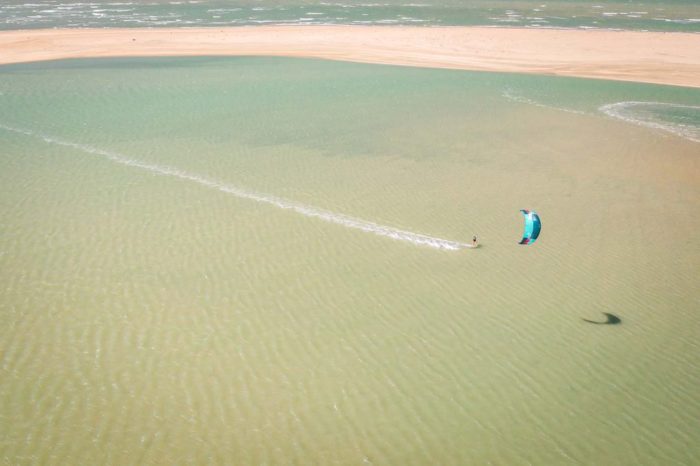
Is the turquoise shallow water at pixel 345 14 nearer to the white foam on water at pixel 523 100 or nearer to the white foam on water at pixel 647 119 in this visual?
the white foam on water at pixel 523 100

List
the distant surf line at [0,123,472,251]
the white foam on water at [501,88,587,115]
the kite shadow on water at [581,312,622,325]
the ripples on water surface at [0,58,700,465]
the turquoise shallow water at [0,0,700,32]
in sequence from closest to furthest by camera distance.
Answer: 1. the ripples on water surface at [0,58,700,465]
2. the kite shadow on water at [581,312,622,325]
3. the distant surf line at [0,123,472,251]
4. the white foam on water at [501,88,587,115]
5. the turquoise shallow water at [0,0,700,32]

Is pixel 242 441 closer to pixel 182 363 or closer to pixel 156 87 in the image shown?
pixel 182 363

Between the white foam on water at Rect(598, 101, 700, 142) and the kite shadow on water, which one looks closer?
the kite shadow on water

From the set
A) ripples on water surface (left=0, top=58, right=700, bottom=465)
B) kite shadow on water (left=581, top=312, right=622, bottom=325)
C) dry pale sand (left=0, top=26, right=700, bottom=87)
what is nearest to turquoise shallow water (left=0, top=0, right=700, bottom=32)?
dry pale sand (left=0, top=26, right=700, bottom=87)

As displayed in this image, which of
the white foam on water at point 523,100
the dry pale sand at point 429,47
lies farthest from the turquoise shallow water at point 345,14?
the white foam on water at point 523,100

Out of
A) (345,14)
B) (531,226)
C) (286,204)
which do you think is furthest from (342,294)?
(345,14)

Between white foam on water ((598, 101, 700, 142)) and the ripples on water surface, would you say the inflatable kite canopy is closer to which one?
the ripples on water surface

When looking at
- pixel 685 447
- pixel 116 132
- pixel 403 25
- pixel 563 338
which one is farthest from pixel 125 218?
pixel 403 25
